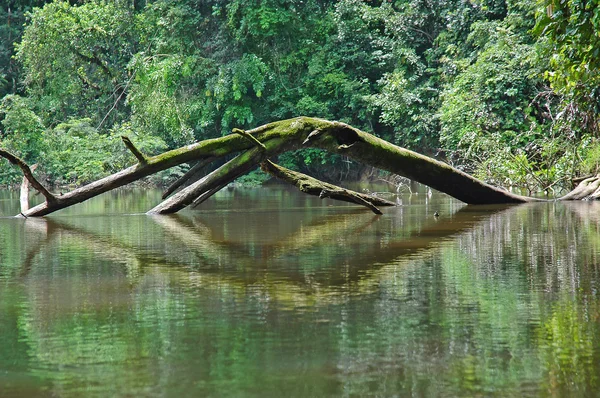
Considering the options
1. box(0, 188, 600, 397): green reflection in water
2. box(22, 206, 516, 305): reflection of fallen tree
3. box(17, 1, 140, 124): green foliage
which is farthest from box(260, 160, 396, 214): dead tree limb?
box(17, 1, 140, 124): green foliage

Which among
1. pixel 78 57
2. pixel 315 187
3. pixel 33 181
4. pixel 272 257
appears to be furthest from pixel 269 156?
pixel 78 57

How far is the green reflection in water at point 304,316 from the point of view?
3184 mm

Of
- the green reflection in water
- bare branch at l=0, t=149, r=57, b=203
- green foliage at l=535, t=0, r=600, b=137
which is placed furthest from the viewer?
bare branch at l=0, t=149, r=57, b=203

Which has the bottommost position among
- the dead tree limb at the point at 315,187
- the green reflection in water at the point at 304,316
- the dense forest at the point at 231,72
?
the green reflection in water at the point at 304,316

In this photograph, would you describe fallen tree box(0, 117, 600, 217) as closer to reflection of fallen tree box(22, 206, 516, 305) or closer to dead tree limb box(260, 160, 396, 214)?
dead tree limb box(260, 160, 396, 214)

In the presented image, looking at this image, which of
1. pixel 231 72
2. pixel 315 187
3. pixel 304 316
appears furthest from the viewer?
pixel 231 72

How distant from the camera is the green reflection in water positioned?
3.18 metres

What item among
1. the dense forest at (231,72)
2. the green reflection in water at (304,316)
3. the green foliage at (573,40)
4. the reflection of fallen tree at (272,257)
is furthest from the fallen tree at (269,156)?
the dense forest at (231,72)

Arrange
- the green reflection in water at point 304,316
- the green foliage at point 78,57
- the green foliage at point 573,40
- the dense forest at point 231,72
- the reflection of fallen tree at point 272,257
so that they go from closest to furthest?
1. the green reflection in water at point 304,316
2. the reflection of fallen tree at point 272,257
3. the green foliage at point 573,40
4. the dense forest at point 231,72
5. the green foliage at point 78,57

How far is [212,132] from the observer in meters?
33.3

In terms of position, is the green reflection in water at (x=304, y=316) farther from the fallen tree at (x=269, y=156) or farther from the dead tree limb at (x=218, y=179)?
the dead tree limb at (x=218, y=179)

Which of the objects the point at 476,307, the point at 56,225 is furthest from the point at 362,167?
the point at 476,307

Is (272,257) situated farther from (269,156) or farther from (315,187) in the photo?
(269,156)

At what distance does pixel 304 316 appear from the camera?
4328 millimetres
